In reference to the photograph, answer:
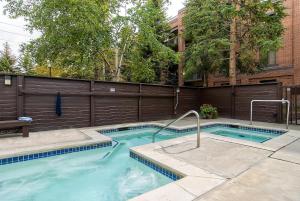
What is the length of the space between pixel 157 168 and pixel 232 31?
9.77 m

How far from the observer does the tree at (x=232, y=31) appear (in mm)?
9412

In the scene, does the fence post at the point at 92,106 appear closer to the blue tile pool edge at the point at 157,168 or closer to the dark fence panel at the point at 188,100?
the blue tile pool edge at the point at 157,168

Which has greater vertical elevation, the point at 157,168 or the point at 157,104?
the point at 157,104

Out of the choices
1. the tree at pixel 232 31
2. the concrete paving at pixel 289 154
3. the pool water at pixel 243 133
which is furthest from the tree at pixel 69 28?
the concrete paving at pixel 289 154

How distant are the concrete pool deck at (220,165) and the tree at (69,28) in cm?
608

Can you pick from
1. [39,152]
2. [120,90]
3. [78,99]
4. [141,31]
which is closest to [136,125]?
[120,90]

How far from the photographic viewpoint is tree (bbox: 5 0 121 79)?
353 inches

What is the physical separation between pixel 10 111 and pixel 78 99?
2.07 m

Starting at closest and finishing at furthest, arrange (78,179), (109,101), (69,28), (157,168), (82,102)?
(157,168)
(78,179)
(82,102)
(109,101)
(69,28)

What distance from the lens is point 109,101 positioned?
793 centimetres

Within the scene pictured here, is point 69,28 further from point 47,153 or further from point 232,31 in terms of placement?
point 232,31

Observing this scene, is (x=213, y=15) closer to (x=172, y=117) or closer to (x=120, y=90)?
(x=172, y=117)

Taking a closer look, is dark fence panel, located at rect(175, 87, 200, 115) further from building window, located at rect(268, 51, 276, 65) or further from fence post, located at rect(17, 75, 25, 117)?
fence post, located at rect(17, 75, 25, 117)

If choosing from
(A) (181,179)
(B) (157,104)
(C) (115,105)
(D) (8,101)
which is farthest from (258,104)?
(D) (8,101)
